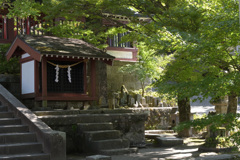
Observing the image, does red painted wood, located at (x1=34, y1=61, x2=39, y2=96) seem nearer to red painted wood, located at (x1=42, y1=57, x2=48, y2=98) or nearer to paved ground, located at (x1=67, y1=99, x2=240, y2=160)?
red painted wood, located at (x1=42, y1=57, x2=48, y2=98)

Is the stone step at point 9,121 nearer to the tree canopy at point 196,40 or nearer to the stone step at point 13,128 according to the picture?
the stone step at point 13,128

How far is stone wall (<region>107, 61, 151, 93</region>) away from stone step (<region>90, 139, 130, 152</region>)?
42.5 ft

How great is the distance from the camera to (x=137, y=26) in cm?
1756

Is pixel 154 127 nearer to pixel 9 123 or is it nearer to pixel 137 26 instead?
pixel 137 26

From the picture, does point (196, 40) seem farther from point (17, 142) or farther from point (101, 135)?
point (17, 142)

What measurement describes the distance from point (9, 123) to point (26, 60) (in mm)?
4631

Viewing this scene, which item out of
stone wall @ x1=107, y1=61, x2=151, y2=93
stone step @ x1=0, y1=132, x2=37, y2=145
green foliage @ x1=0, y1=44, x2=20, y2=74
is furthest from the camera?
stone wall @ x1=107, y1=61, x2=151, y2=93

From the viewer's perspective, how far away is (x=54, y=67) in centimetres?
1580

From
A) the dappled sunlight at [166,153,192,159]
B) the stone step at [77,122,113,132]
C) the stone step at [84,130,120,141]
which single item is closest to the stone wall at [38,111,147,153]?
the stone step at [77,122,113,132]

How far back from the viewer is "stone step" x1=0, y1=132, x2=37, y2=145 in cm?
1119

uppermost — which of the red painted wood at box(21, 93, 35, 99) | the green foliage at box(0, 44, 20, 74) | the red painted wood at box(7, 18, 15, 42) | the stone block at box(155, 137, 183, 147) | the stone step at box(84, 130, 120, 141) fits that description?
the red painted wood at box(7, 18, 15, 42)

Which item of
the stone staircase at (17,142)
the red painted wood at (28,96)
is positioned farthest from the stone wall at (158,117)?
Result: the stone staircase at (17,142)

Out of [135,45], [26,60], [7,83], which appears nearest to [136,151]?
[26,60]

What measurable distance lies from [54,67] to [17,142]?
5137 millimetres
